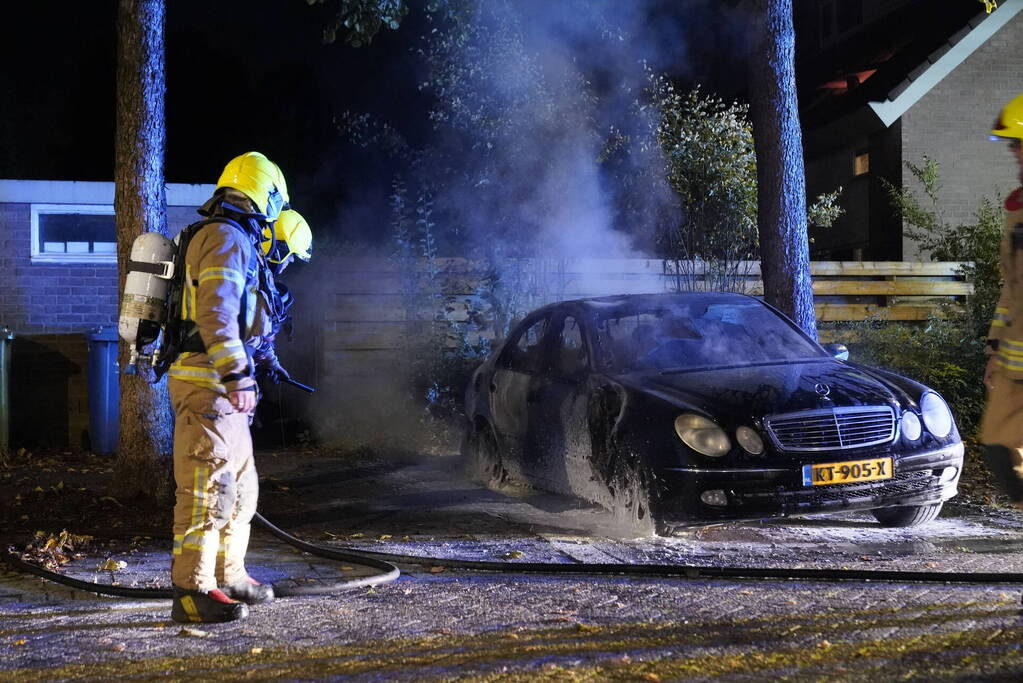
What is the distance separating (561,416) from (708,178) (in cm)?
810

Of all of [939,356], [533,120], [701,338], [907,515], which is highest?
[533,120]

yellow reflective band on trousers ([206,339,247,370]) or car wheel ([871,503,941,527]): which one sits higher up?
yellow reflective band on trousers ([206,339,247,370])

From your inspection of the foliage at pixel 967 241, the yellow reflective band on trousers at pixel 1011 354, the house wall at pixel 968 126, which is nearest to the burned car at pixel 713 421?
the yellow reflective band on trousers at pixel 1011 354

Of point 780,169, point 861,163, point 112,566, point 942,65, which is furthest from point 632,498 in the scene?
point 861,163

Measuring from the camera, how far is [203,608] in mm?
4254

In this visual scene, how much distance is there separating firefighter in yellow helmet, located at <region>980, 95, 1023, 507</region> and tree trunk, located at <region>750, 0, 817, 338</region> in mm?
4545

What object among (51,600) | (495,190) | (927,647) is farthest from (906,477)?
(495,190)

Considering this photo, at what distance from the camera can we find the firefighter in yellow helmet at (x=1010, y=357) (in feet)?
13.9

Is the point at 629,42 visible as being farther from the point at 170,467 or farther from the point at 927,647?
the point at 927,647

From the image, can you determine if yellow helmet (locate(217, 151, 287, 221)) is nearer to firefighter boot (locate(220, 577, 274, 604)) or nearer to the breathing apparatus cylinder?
the breathing apparatus cylinder

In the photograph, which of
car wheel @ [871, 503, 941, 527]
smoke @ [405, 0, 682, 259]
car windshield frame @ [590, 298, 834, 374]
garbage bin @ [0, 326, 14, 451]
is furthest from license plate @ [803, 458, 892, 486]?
garbage bin @ [0, 326, 14, 451]

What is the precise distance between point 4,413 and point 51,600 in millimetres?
5951

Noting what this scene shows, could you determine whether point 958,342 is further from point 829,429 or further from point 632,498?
point 632,498

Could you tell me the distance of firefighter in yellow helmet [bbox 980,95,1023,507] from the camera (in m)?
4.23
